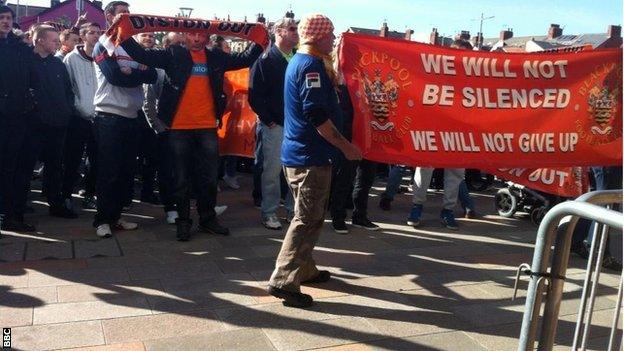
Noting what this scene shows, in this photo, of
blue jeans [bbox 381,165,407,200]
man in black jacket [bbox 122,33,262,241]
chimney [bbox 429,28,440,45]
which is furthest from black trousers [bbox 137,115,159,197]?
chimney [bbox 429,28,440,45]

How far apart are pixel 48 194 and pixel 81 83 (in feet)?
4.15

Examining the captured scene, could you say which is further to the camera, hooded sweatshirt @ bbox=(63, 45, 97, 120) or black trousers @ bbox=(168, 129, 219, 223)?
hooded sweatshirt @ bbox=(63, 45, 97, 120)

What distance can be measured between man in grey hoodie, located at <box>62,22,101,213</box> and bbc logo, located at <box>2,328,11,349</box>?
3.32 meters

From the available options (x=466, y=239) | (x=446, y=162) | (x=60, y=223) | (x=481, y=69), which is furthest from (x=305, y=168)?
(x=60, y=223)

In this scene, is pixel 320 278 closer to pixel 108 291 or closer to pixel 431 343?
pixel 431 343

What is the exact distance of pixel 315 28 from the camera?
3777 mm

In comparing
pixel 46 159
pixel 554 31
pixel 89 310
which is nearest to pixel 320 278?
pixel 89 310

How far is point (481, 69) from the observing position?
480cm

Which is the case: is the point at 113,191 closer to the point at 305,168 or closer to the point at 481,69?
the point at 305,168

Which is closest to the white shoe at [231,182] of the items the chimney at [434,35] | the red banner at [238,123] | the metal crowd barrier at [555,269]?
the red banner at [238,123]

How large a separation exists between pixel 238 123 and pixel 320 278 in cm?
342

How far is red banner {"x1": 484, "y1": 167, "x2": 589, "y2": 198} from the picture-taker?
533 cm

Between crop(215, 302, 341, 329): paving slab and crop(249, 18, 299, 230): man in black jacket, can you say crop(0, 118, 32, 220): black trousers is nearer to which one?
crop(249, 18, 299, 230): man in black jacket

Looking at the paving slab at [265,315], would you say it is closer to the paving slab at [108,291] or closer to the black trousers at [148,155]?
the paving slab at [108,291]
